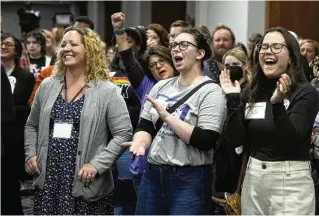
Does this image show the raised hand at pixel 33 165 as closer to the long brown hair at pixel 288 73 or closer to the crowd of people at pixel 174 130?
the crowd of people at pixel 174 130

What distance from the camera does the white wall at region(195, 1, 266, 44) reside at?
22.9ft

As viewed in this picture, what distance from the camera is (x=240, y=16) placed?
7.16 meters

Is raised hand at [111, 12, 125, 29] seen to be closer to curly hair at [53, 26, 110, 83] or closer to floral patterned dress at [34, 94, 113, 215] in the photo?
curly hair at [53, 26, 110, 83]

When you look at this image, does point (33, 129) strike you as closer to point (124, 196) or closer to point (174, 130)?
point (124, 196)

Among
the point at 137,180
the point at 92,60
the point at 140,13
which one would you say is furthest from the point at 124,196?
the point at 140,13

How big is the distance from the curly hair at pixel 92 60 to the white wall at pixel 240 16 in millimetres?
3742

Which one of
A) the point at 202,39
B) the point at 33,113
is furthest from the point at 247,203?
the point at 33,113

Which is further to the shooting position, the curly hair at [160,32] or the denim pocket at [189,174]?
the curly hair at [160,32]

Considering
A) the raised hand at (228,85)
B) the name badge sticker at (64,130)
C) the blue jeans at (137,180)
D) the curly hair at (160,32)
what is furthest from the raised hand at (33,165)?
the curly hair at (160,32)

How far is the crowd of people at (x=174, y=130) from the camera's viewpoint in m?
2.83

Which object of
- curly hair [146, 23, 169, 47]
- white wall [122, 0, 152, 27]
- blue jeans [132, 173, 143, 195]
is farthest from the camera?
white wall [122, 0, 152, 27]

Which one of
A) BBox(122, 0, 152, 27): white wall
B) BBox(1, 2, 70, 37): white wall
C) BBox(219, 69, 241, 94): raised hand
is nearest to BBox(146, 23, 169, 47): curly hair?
BBox(219, 69, 241, 94): raised hand

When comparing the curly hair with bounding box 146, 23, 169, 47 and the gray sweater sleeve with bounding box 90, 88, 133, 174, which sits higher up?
the curly hair with bounding box 146, 23, 169, 47

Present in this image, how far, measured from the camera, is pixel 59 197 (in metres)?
3.37
